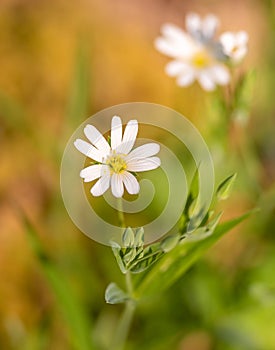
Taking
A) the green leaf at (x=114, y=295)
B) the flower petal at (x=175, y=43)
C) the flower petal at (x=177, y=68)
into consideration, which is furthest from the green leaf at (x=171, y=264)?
the flower petal at (x=175, y=43)

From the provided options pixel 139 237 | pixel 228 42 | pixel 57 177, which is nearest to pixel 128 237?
pixel 139 237

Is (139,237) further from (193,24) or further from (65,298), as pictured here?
(193,24)

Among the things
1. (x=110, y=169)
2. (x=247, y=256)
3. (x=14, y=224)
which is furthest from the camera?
(x=14, y=224)

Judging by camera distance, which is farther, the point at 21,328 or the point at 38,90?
the point at 38,90

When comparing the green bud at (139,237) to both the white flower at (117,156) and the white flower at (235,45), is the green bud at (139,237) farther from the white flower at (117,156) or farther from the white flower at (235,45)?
the white flower at (235,45)

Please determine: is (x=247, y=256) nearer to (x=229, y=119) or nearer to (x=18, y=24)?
(x=229, y=119)

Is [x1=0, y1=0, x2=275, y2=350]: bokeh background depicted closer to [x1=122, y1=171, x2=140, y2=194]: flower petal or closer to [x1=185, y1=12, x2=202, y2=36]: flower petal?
[x1=185, y1=12, x2=202, y2=36]: flower petal

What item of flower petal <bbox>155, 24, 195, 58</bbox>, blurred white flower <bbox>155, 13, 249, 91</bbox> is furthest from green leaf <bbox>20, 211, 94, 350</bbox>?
flower petal <bbox>155, 24, 195, 58</bbox>

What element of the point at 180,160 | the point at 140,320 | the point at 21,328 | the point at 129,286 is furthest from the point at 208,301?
the point at 129,286
